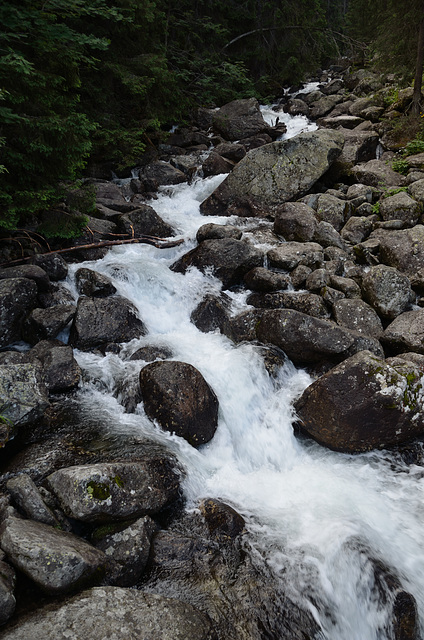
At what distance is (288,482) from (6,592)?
3.79 m

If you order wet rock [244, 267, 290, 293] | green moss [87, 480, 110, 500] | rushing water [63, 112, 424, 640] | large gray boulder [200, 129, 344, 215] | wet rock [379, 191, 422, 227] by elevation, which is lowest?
rushing water [63, 112, 424, 640]

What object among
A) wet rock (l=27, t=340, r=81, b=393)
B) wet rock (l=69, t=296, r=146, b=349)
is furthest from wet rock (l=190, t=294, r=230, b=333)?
wet rock (l=27, t=340, r=81, b=393)

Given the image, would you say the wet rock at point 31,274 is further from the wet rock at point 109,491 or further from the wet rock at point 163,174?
the wet rock at point 163,174

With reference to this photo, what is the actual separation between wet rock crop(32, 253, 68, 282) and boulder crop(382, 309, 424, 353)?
22.9 feet

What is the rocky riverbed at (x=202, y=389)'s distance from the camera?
3.26m

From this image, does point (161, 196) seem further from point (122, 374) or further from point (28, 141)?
point (122, 374)

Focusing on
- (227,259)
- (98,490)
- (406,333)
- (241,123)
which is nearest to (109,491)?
(98,490)

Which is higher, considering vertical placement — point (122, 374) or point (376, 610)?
point (122, 374)

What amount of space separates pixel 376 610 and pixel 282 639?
40.6 inches

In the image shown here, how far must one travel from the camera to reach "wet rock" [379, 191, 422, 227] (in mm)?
10430

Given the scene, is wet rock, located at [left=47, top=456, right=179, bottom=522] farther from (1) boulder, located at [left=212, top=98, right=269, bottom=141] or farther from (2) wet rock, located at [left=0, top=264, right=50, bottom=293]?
(1) boulder, located at [left=212, top=98, right=269, bottom=141]

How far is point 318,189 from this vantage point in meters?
13.4

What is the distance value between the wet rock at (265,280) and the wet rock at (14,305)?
483 cm

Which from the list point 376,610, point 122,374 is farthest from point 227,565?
point 122,374
